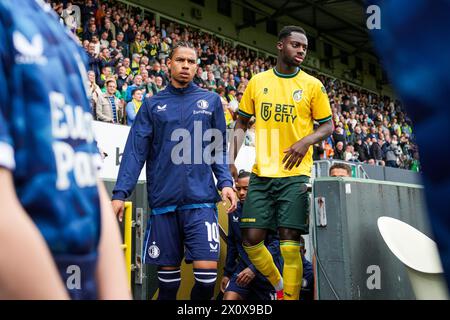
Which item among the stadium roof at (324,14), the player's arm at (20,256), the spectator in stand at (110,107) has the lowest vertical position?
the player's arm at (20,256)

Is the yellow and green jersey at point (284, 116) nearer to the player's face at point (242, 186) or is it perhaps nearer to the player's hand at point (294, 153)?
the player's hand at point (294, 153)

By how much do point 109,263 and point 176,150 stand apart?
2899mm

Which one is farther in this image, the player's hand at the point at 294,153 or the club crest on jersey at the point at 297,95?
the club crest on jersey at the point at 297,95

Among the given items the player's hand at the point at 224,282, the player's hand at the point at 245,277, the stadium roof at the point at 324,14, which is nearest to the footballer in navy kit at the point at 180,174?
the player's hand at the point at 245,277

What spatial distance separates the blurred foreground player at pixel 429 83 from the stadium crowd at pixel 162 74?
9.10m

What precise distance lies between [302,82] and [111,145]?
455 centimetres

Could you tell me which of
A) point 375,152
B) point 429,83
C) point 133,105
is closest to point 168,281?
point 429,83

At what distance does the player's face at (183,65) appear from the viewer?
4.12 m

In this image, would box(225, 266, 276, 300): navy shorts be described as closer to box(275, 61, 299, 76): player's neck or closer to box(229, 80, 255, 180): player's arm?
box(229, 80, 255, 180): player's arm

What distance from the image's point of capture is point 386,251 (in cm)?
446

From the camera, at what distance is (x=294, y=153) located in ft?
13.1

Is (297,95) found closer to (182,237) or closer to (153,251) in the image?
(182,237)

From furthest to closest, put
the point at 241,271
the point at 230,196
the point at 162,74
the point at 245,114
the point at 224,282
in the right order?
the point at 162,74 → the point at 224,282 → the point at 241,271 → the point at 245,114 → the point at 230,196

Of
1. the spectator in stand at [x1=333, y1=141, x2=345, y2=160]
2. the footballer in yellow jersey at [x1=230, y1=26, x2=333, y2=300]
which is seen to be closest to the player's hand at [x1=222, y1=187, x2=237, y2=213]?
the footballer in yellow jersey at [x1=230, y1=26, x2=333, y2=300]
